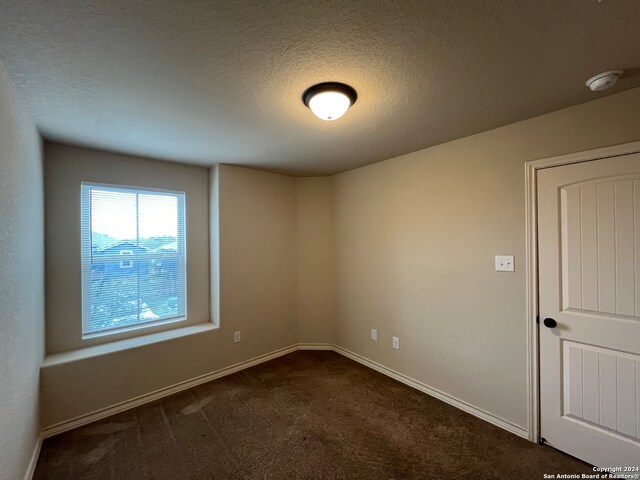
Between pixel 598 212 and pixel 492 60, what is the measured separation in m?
1.25

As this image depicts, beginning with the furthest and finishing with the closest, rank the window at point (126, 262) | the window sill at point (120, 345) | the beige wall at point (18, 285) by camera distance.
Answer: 1. the window at point (126, 262)
2. the window sill at point (120, 345)
3. the beige wall at point (18, 285)

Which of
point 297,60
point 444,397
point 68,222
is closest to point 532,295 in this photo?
point 444,397

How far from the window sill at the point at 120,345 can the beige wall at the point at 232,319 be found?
4 centimetres

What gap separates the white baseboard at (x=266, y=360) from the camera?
2.15 meters

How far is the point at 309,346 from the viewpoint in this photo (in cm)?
378

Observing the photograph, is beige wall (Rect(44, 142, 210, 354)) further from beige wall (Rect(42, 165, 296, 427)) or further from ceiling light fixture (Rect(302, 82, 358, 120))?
ceiling light fixture (Rect(302, 82, 358, 120))

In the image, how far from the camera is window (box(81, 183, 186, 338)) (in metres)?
2.58

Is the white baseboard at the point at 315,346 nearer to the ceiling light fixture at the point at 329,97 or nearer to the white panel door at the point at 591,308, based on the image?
the white panel door at the point at 591,308

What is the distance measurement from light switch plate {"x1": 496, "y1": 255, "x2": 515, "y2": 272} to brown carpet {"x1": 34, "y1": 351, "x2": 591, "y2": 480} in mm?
1266

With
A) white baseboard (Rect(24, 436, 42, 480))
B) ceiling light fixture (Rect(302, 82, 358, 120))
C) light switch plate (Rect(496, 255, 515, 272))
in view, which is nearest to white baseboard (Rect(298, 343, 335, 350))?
light switch plate (Rect(496, 255, 515, 272))

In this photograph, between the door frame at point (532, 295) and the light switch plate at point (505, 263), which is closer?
the door frame at point (532, 295)

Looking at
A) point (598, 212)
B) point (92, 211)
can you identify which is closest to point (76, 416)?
point (92, 211)

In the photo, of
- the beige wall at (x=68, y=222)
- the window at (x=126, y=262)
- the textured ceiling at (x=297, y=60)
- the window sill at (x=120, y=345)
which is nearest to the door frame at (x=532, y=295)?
the textured ceiling at (x=297, y=60)

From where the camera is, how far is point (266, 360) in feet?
11.3
